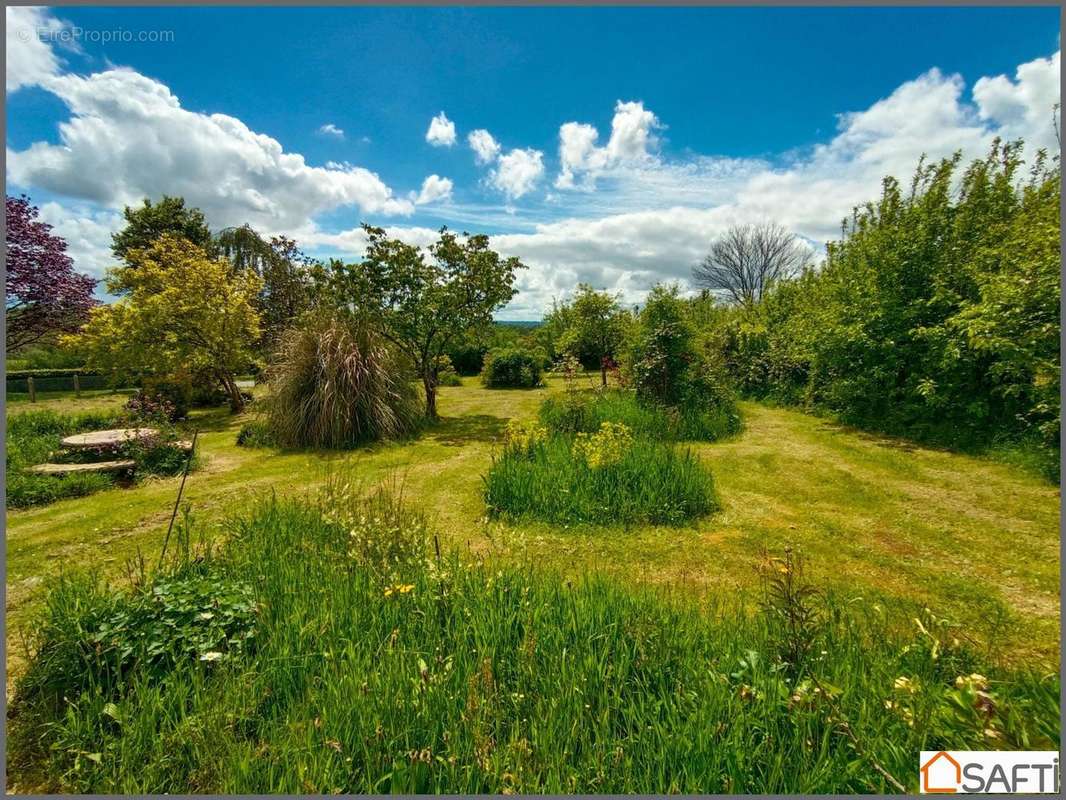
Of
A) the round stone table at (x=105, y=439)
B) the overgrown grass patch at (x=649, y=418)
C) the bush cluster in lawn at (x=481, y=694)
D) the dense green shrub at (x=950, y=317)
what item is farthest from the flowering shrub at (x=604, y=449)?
the round stone table at (x=105, y=439)

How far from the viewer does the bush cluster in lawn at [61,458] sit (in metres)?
6.04

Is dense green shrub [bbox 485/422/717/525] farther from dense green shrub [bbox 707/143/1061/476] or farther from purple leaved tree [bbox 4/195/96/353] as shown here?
purple leaved tree [bbox 4/195/96/353]

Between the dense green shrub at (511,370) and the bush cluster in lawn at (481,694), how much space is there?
636 inches

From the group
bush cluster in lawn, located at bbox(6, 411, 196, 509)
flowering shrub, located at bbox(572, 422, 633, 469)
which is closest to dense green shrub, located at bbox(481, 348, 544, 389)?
bush cluster in lawn, located at bbox(6, 411, 196, 509)

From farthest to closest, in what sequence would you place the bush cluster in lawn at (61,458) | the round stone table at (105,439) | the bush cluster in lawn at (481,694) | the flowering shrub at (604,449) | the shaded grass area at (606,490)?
the round stone table at (105,439) → the bush cluster in lawn at (61,458) → the flowering shrub at (604,449) → the shaded grass area at (606,490) → the bush cluster in lawn at (481,694)

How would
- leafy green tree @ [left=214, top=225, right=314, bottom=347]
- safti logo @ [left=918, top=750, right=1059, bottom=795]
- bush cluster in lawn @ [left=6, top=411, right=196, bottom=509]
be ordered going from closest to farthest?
safti logo @ [left=918, top=750, right=1059, bottom=795]
bush cluster in lawn @ [left=6, top=411, right=196, bottom=509]
leafy green tree @ [left=214, top=225, right=314, bottom=347]

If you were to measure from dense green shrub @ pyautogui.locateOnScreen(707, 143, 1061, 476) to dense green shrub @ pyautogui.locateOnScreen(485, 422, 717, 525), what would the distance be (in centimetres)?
550

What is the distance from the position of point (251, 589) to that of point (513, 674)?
195 centimetres

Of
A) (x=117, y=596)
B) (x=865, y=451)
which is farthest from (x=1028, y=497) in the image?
(x=117, y=596)

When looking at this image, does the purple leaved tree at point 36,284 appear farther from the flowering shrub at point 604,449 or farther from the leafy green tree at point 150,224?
the flowering shrub at point 604,449

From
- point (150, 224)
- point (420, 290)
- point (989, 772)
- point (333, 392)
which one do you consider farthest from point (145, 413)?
point (150, 224)

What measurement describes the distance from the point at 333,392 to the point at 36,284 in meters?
12.9

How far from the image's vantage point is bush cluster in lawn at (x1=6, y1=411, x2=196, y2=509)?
604 cm

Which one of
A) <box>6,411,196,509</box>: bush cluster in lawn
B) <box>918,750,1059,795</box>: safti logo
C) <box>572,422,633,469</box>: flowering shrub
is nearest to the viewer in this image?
<box>918,750,1059,795</box>: safti logo
